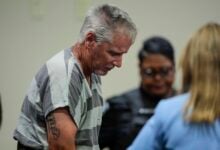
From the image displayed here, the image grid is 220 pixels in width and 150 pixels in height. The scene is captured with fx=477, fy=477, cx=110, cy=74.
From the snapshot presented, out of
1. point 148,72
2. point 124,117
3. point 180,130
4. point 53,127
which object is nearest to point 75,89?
point 53,127

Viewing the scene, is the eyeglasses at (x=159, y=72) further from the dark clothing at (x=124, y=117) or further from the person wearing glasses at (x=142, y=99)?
the dark clothing at (x=124, y=117)

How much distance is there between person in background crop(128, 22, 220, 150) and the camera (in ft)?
4.91

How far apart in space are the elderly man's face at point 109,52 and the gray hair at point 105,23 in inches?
0.9

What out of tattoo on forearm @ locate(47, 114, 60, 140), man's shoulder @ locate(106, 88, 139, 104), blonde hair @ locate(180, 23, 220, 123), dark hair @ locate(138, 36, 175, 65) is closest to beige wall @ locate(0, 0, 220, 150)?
dark hair @ locate(138, 36, 175, 65)

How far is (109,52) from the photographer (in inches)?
71.6

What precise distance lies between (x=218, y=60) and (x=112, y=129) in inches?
43.0

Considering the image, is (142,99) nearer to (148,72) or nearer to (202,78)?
(148,72)

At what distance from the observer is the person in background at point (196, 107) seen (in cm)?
150

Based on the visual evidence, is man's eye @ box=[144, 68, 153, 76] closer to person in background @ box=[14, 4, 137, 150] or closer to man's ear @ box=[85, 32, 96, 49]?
person in background @ box=[14, 4, 137, 150]

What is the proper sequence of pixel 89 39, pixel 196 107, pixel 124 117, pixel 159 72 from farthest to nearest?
pixel 159 72 → pixel 124 117 → pixel 89 39 → pixel 196 107

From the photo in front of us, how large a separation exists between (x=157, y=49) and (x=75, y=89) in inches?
40.1

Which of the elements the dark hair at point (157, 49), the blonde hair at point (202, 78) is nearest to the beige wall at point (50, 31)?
the dark hair at point (157, 49)

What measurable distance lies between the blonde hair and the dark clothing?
936 mm

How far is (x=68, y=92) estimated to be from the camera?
1.66m
